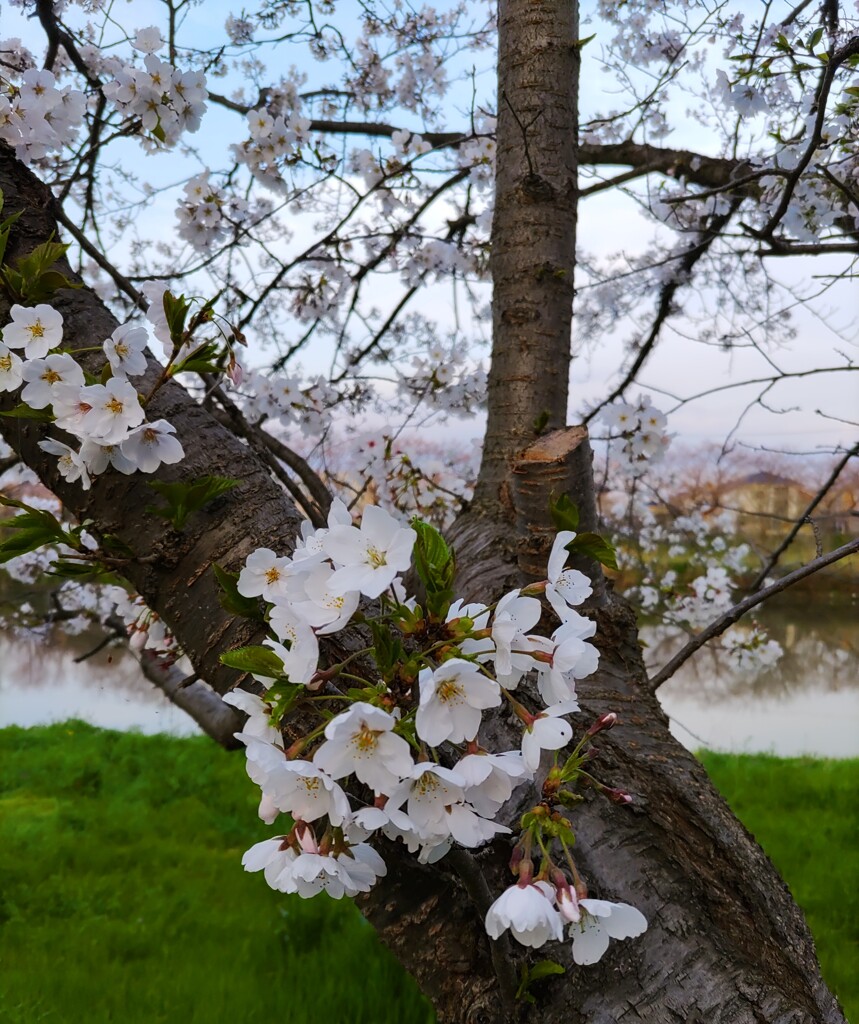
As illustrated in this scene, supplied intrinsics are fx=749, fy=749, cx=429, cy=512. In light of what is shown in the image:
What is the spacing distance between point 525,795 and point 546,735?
0.30m

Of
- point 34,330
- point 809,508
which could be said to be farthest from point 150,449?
point 809,508

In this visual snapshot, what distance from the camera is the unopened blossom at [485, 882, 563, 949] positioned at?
497mm

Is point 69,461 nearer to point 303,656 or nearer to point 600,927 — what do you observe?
point 303,656

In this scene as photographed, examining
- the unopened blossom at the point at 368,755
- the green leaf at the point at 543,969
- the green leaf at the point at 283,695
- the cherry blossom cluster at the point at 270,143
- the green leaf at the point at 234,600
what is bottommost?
the green leaf at the point at 543,969

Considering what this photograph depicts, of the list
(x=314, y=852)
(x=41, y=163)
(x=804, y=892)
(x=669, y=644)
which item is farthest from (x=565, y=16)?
(x=669, y=644)

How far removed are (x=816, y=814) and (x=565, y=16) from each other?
3.30 metres

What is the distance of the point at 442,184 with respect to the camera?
2.53 m

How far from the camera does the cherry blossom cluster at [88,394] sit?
2.36 feet

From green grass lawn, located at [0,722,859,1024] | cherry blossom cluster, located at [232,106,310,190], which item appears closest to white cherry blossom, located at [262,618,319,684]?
green grass lawn, located at [0,722,859,1024]

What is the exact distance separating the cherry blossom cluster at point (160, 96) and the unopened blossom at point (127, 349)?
92 centimetres

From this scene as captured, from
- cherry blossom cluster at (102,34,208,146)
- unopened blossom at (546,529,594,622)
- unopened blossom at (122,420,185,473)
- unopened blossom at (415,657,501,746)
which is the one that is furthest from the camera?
cherry blossom cluster at (102,34,208,146)

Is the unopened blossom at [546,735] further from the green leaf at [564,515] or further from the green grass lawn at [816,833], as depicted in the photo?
the green grass lawn at [816,833]

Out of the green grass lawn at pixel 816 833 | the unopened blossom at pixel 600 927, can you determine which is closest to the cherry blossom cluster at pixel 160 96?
the unopened blossom at pixel 600 927

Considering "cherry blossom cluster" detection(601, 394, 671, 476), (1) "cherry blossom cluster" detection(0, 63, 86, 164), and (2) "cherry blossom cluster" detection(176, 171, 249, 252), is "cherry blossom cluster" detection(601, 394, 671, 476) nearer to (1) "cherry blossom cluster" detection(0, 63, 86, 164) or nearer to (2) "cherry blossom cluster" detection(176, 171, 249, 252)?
(2) "cherry blossom cluster" detection(176, 171, 249, 252)
